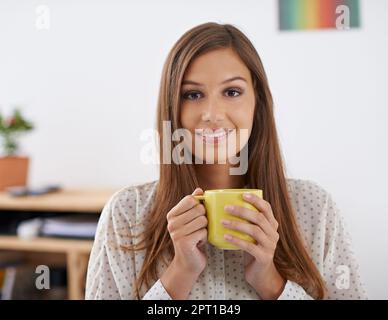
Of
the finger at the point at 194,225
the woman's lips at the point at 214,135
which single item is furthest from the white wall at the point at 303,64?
the finger at the point at 194,225

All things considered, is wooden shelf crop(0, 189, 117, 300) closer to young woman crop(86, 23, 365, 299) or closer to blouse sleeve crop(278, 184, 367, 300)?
young woman crop(86, 23, 365, 299)

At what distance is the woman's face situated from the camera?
0.59 m

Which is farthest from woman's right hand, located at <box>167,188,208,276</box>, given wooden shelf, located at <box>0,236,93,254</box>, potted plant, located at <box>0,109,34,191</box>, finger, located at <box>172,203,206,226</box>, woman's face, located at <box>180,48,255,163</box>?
potted plant, located at <box>0,109,34,191</box>

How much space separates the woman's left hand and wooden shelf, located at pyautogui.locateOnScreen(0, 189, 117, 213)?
2.15 ft

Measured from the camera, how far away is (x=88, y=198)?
1.24m

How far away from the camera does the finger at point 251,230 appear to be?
504 millimetres

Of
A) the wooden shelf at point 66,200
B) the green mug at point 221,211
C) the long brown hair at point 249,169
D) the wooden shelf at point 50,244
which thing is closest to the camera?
the green mug at point 221,211

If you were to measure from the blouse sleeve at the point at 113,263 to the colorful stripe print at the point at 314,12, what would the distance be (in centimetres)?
39

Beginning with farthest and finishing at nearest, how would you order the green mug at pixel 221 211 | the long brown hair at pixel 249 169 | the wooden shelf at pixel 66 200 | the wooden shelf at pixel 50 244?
1. the wooden shelf at pixel 50 244
2. the wooden shelf at pixel 66 200
3. the long brown hair at pixel 249 169
4. the green mug at pixel 221 211

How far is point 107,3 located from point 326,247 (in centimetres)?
55

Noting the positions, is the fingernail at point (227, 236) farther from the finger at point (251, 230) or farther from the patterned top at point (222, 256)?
the patterned top at point (222, 256)

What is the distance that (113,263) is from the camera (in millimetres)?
627

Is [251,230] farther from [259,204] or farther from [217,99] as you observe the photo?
[217,99]
